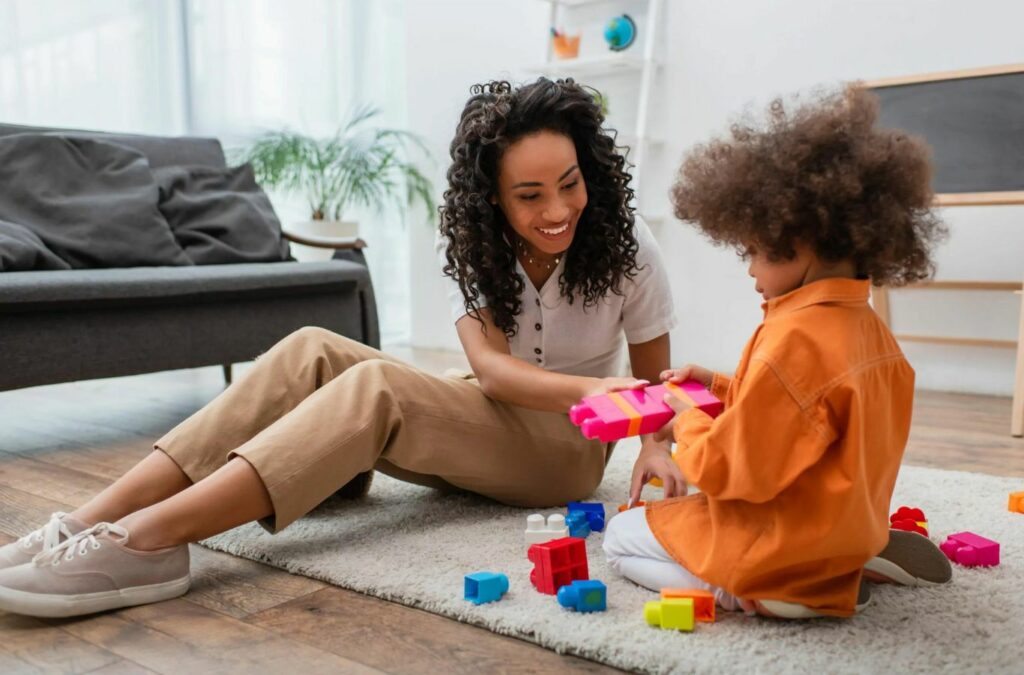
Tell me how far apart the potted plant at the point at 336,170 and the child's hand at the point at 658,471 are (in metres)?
3.01

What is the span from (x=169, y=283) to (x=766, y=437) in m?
2.03

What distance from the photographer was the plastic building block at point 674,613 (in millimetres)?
1183

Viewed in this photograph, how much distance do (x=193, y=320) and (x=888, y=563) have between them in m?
2.06

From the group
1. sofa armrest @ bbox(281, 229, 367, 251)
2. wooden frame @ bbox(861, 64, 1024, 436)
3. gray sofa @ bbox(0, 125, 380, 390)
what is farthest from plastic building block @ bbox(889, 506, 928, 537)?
sofa armrest @ bbox(281, 229, 367, 251)

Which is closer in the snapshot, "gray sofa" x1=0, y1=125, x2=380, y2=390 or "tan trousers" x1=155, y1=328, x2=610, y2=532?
"tan trousers" x1=155, y1=328, x2=610, y2=532

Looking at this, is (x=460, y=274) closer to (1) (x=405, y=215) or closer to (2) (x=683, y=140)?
(2) (x=683, y=140)

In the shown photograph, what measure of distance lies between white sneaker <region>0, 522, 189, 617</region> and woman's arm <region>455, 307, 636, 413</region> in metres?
0.57

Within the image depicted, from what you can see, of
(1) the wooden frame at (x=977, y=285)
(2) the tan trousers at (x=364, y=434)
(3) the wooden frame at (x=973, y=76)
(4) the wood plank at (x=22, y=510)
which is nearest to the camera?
(2) the tan trousers at (x=364, y=434)

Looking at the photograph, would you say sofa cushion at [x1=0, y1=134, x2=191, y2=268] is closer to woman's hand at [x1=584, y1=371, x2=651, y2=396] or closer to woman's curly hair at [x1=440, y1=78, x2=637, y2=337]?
woman's curly hair at [x1=440, y1=78, x2=637, y2=337]

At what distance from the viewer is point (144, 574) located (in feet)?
4.34

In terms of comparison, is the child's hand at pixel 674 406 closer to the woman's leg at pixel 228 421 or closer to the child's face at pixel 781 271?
the child's face at pixel 781 271

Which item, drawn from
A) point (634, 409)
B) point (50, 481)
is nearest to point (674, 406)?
point (634, 409)

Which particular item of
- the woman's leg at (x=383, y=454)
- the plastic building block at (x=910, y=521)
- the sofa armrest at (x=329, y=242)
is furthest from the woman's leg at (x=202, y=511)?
the sofa armrest at (x=329, y=242)

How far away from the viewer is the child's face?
114 centimetres
